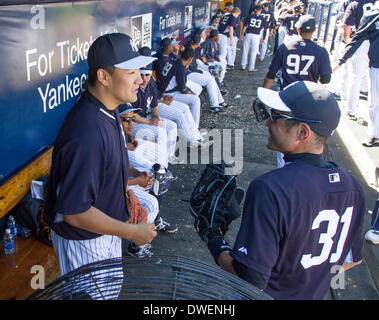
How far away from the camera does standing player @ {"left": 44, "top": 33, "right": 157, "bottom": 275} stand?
1804 mm

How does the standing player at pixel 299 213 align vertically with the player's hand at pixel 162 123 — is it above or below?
above

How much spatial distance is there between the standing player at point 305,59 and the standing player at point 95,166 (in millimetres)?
3270

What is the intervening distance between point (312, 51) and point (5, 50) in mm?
3593

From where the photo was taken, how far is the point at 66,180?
179 cm

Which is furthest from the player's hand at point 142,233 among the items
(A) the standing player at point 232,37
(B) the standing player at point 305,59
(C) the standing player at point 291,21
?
(C) the standing player at point 291,21

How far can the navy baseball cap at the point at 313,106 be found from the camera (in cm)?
167

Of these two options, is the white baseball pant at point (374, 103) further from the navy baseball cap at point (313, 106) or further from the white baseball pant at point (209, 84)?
the navy baseball cap at point (313, 106)

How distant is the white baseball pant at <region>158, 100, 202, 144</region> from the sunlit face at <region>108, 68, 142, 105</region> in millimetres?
3695

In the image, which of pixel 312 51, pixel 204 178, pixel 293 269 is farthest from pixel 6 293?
pixel 312 51

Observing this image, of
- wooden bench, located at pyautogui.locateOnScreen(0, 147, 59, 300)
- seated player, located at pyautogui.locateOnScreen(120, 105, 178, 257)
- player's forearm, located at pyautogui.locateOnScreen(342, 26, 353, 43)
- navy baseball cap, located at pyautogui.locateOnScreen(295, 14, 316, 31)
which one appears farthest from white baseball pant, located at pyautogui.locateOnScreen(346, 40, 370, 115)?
wooden bench, located at pyautogui.locateOnScreen(0, 147, 59, 300)

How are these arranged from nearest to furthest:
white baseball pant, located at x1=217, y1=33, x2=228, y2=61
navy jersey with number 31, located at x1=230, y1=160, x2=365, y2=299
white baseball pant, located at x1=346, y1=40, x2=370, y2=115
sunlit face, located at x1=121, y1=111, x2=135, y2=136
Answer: navy jersey with number 31, located at x1=230, y1=160, x2=365, y2=299 < sunlit face, located at x1=121, y1=111, x2=135, y2=136 < white baseball pant, located at x1=346, y1=40, x2=370, y2=115 < white baseball pant, located at x1=217, y1=33, x2=228, y2=61
